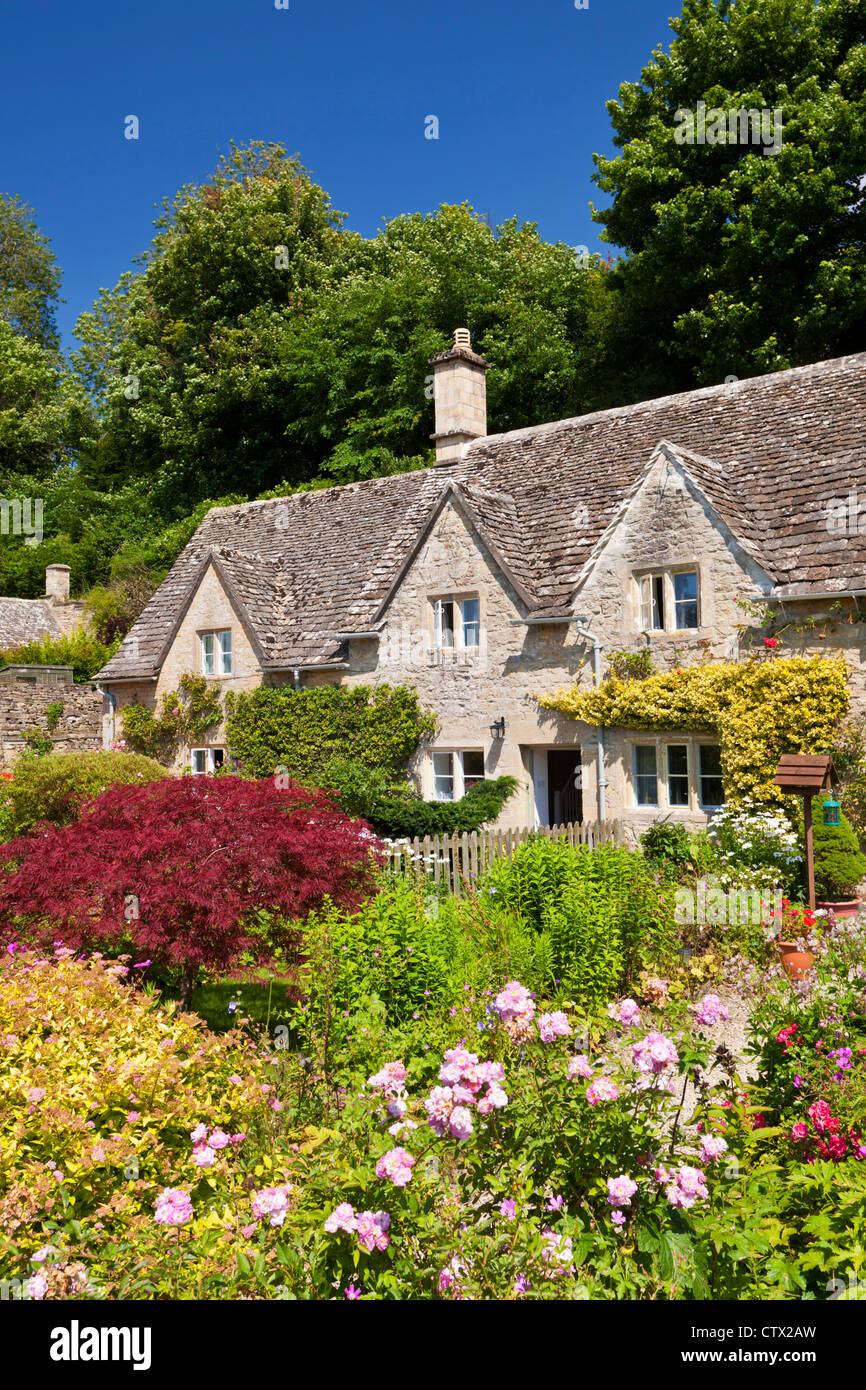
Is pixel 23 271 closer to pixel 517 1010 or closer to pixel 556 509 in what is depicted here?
pixel 556 509

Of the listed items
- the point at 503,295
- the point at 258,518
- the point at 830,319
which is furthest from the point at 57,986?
the point at 503,295

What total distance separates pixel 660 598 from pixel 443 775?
553 centimetres

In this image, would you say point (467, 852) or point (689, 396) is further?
point (689, 396)

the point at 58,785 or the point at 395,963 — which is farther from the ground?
the point at 58,785

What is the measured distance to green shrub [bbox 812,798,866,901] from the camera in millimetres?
11805

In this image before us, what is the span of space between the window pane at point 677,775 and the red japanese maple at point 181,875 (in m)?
7.40

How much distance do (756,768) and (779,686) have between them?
1253 mm

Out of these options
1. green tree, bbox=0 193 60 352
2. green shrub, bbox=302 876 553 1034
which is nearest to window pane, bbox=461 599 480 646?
green shrub, bbox=302 876 553 1034

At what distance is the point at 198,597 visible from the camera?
22625 mm

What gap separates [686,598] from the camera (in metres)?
15.2

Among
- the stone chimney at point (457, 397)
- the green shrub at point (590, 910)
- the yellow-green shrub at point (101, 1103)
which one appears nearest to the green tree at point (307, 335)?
the stone chimney at point (457, 397)

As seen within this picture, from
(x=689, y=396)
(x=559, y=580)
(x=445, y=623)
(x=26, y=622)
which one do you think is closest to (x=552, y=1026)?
(x=559, y=580)

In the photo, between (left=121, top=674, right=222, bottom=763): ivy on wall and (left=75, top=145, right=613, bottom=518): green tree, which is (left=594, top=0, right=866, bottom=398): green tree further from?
(left=121, top=674, right=222, bottom=763): ivy on wall
